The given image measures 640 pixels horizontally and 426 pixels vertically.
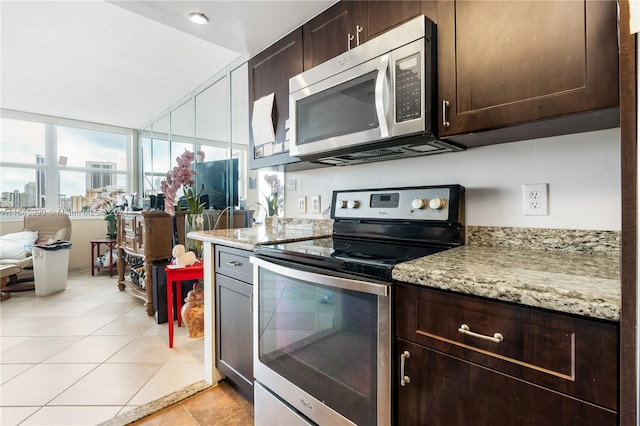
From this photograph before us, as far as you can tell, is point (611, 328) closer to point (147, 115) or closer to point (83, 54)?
point (83, 54)

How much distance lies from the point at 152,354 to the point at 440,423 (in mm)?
2136

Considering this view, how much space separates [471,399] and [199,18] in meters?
2.12

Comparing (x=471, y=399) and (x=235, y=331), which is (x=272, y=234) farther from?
(x=471, y=399)

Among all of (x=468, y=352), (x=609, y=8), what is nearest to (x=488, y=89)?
(x=609, y=8)

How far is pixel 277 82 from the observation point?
1.82 meters

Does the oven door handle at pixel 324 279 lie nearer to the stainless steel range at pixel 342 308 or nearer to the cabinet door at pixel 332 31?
the stainless steel range at pixel 342 308

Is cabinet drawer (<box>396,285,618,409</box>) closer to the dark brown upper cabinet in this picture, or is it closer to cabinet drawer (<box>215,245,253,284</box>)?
cabinet drawer (<box>215,245,253,284</box>)

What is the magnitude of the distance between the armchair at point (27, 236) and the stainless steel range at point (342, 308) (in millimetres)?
4190

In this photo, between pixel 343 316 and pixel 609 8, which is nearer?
pixel 609 8

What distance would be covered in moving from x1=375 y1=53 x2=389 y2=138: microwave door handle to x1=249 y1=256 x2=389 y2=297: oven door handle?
60cm

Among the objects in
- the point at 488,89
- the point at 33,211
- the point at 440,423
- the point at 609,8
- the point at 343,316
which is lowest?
the point at 440,423

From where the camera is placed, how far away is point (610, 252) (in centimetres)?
100

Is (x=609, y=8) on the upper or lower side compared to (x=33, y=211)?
upper

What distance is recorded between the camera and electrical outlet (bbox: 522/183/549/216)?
1140 mm
